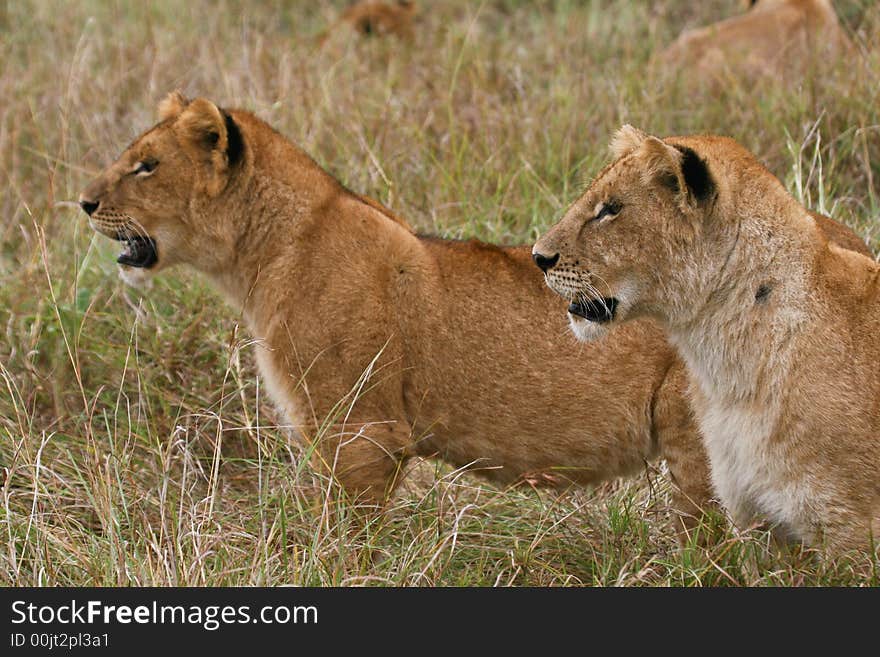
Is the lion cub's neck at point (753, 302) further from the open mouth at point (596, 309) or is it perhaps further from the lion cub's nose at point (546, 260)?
the lion cub's nose at point (546, 260)

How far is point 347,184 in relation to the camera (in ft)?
24.8

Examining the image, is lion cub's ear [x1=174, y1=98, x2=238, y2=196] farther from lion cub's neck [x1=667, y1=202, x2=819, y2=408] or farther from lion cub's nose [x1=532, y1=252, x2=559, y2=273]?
lion cub's neck [x1=667, y1=202, x2=819, y2=408]

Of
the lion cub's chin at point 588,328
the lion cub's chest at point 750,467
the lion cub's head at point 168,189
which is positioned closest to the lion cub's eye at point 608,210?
the lion cub's chin at point 588,328

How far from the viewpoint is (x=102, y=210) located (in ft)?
17.8

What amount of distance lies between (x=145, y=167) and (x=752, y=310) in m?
2.42

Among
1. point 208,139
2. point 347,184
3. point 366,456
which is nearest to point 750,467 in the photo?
point 366,456

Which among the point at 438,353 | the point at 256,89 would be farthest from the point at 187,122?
the point at 256,89

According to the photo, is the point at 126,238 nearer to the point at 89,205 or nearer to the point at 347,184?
the point at 89,205

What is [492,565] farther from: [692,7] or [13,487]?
[692,7]

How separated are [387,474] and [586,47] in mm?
5351

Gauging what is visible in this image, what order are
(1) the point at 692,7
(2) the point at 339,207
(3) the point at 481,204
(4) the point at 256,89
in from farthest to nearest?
(1) the point at 692,7 < (4) the point at 256,89 < (3) the point at 481,204 < (2) the point at 339,207

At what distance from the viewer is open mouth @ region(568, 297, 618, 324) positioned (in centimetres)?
448

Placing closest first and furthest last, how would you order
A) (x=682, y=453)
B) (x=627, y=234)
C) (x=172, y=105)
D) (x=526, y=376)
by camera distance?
(x=627, y=234), (x=682, y=453), (x=526, y=376), (x=172, y=105)

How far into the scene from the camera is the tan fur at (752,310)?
419cm
